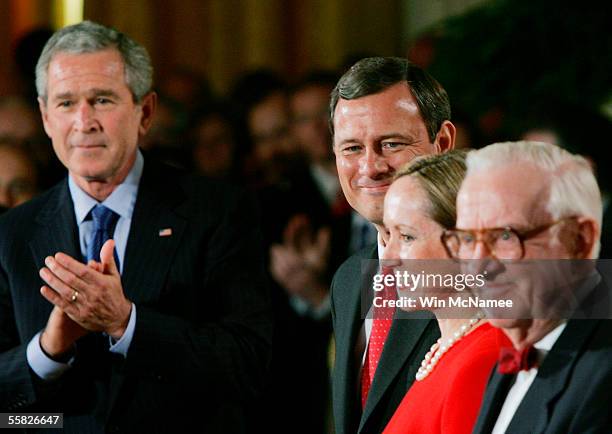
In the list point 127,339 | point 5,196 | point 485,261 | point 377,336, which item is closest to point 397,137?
point 377,336

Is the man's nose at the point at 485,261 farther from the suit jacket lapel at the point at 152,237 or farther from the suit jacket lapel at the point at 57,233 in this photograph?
the suit jacket lapel at the point at 57,233

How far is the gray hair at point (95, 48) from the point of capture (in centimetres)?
329

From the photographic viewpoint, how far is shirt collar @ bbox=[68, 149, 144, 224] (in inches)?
129

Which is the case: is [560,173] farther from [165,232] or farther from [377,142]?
[165,232]

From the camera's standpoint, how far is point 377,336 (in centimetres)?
267

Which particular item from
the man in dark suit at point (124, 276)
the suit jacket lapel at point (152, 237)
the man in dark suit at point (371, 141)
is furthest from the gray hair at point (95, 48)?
the man in dark suit at point (371, 141)

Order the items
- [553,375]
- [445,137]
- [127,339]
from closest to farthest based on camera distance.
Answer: [553,375] → [445,137] → [127,339]

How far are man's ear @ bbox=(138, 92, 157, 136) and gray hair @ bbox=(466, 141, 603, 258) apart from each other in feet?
4.82

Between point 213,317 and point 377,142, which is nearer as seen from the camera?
point 377,142

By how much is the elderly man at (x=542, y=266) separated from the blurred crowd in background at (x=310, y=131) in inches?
64.3

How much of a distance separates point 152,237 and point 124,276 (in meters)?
0.12

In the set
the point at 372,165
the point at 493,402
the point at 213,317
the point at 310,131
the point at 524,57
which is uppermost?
the point at 524,57

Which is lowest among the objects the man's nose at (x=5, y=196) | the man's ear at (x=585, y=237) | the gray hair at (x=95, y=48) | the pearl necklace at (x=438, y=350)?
the pearl necklace at (x=438, y=350)

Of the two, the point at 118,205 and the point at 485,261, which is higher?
the point at 118,205
